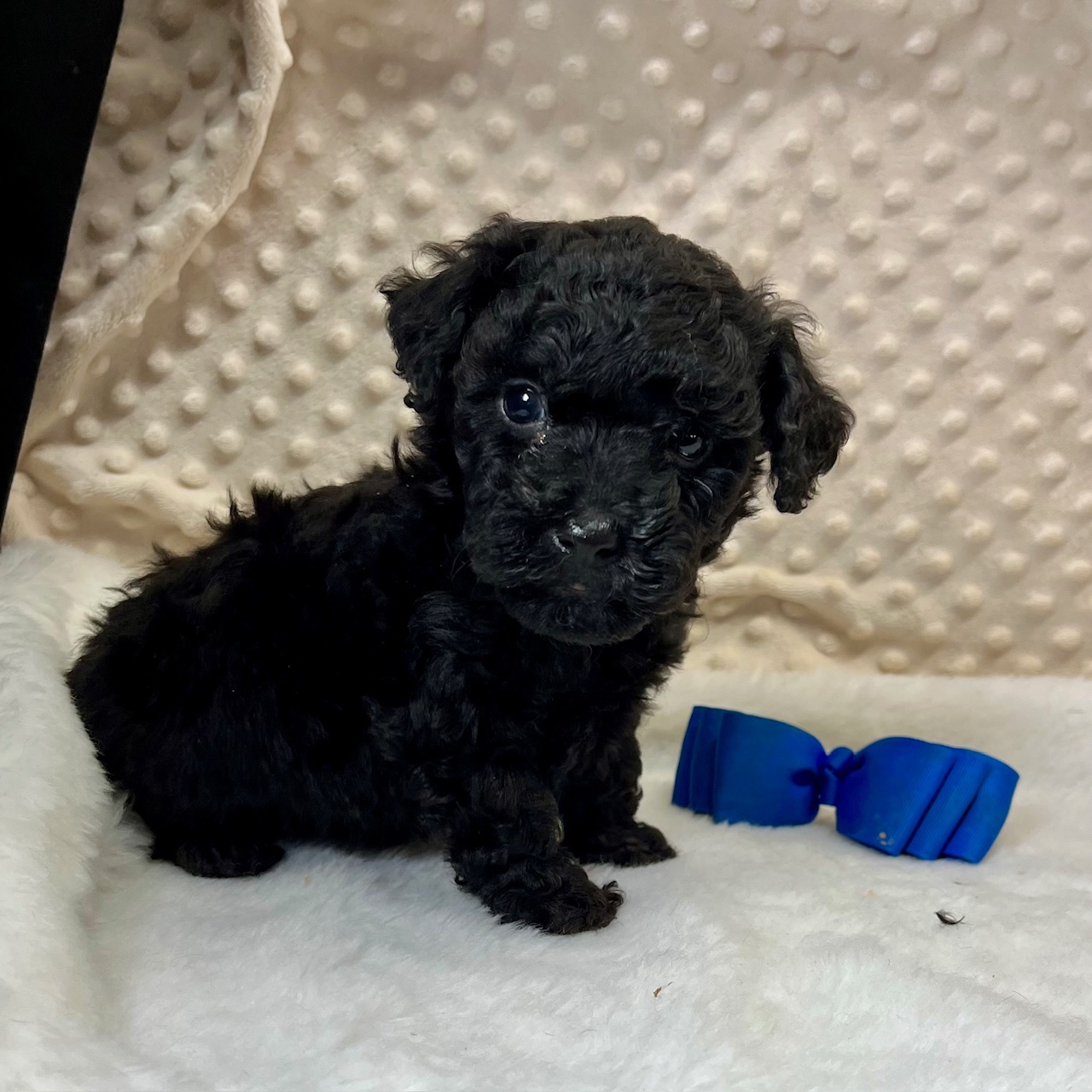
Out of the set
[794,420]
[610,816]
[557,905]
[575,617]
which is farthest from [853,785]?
[575,617]

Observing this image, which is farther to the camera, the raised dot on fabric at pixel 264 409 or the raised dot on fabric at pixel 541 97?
the raised dot on fabric at pixel 264 409

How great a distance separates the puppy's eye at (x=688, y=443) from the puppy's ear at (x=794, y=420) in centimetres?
16

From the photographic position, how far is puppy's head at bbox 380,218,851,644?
1.52 meters

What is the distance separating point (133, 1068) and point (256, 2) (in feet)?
5.76

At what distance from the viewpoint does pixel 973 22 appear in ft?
8.16

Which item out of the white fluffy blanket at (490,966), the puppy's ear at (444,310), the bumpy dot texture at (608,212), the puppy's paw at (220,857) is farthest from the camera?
the bumpy dot texture at (608,212)

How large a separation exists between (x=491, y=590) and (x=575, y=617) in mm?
230

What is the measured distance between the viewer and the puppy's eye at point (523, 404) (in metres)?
1.59

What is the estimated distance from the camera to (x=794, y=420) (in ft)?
5.64

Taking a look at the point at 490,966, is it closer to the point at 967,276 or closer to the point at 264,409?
the point at 264,409

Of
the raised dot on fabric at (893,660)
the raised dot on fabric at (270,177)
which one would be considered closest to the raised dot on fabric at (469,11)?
the raised dot on fabric at (270,177)

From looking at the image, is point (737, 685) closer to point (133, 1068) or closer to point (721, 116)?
point (721, 116)

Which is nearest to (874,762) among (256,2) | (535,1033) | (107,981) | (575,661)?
(575,661)

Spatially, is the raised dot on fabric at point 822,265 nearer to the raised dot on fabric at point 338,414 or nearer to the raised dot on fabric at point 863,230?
the raised dot on fabric at point 863,230
